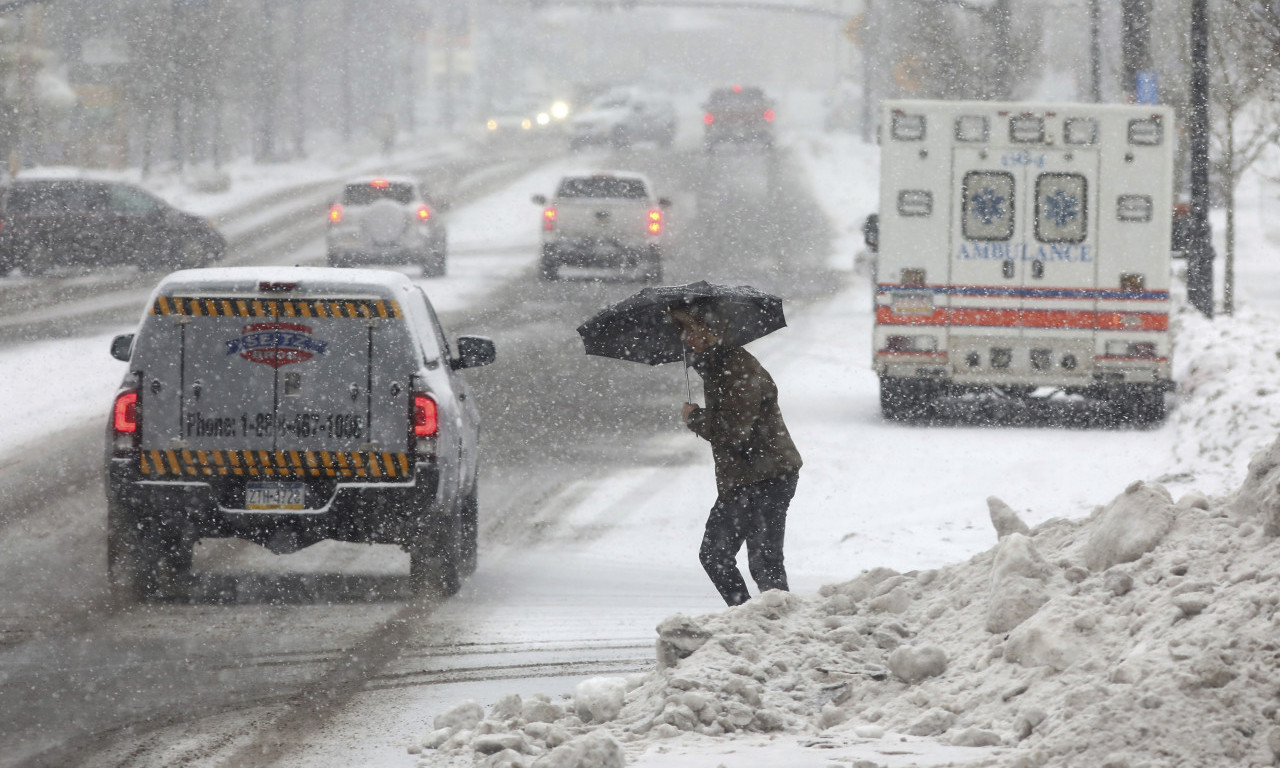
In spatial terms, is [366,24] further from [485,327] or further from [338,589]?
[338,589]

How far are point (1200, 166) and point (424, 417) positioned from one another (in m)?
13.0

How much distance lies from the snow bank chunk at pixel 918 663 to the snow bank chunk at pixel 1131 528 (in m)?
0.77

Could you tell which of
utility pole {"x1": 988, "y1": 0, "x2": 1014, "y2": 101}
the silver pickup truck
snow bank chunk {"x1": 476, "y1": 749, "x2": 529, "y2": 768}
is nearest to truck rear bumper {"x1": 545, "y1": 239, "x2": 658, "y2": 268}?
utility pole {"x1": 988, "y1": 0, "x2": 1014, "y2": 101}

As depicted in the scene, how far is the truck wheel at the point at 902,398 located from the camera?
61.5ft

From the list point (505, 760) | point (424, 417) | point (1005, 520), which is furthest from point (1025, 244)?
point (505, 760)

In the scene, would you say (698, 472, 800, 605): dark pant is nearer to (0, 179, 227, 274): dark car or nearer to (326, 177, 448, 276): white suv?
(326, 177, 448, 276): white suv

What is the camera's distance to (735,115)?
208 feet

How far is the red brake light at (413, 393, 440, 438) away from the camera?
10445 mm

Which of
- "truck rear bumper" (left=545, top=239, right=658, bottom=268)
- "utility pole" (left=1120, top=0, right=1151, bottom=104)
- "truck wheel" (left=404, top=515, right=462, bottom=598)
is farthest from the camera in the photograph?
"truck rear bumper" (left=545, top=239, right=658, bottom=268)

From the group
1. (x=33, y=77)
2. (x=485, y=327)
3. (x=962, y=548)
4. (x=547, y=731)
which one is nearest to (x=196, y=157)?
(x=33, y=77)

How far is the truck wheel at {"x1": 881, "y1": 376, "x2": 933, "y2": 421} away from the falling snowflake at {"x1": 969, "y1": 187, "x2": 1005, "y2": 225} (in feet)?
6.02

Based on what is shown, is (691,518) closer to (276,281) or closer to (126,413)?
(276,281)

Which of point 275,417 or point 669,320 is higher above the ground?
point 669,320

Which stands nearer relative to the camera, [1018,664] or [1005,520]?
[1018,664]
